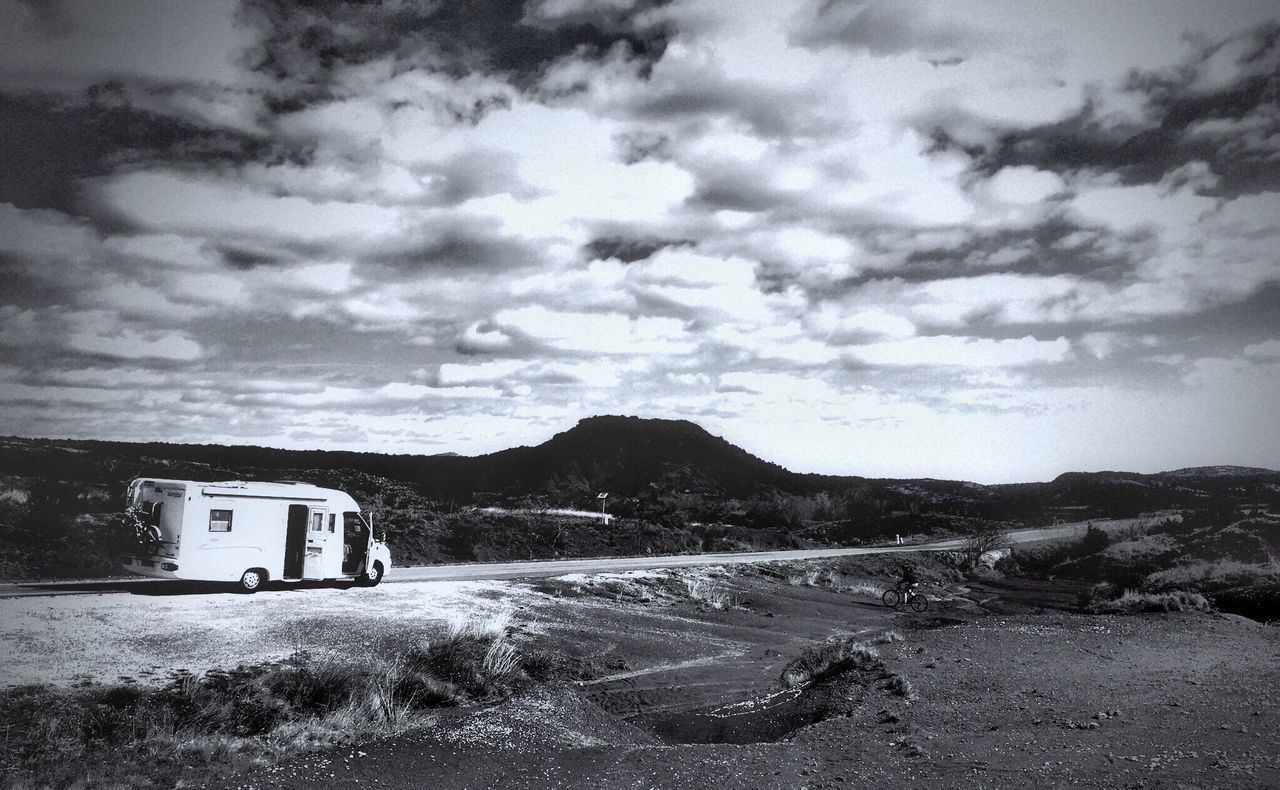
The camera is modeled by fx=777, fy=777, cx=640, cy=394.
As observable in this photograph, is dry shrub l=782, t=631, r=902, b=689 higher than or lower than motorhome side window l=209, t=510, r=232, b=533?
lower

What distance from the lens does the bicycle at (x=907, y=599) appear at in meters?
26.3

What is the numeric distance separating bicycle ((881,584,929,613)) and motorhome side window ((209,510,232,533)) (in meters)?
20.6

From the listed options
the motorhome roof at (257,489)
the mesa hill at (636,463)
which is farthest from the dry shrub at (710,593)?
the mesa hill at (636,463)

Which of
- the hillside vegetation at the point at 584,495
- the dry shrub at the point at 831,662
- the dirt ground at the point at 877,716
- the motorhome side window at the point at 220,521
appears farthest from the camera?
the hillside vegetation at the point at 584,495

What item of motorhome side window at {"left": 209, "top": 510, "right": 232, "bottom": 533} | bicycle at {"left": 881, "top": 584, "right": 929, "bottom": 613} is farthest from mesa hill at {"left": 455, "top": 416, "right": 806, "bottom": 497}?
motorhome side window at {"left": 209, "top": 510, "right": 232, "bottom": 533}

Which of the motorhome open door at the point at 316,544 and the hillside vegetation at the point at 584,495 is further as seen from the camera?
the hillside vegetation at the point at 584,495

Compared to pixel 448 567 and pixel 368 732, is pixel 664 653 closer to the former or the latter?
pixel 368 732

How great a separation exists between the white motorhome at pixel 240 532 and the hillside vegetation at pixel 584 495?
7.32 metres

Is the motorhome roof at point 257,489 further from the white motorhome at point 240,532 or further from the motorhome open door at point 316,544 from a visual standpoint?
the motorhome open door at point 316,544

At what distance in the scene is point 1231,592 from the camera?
24953 millimetres

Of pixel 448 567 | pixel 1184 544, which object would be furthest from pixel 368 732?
pixel 1184 544

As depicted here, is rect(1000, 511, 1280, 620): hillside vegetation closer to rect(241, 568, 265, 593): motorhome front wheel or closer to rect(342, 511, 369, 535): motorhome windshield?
rect(342, 511, 369, 535): motorhome windshield

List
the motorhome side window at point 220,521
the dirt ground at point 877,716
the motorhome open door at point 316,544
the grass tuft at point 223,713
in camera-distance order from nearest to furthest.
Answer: the grass tuft at point 223,713 → the dirt ground at point 877,716 → the motorhome side window at point 220,521 → the motorhome open door at point 316,544

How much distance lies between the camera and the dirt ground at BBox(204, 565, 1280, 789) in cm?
897
